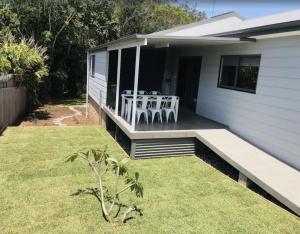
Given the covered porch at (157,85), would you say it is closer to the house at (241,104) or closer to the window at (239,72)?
the house at (241,104)

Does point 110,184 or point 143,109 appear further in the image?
point 143,109

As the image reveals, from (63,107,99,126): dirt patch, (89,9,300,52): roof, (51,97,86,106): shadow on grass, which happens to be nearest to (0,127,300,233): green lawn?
(89,9,300,52): roof

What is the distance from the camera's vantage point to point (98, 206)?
4520mm

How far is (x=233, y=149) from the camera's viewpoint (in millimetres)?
6547

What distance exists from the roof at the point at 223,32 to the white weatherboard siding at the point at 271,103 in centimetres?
46

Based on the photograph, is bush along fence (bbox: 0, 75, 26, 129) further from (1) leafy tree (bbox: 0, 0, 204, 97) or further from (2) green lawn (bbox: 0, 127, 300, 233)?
(1) leafy tree (bbox: 0, 0, 204, 97)

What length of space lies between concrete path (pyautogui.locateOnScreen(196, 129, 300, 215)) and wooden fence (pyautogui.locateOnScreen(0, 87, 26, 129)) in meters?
6.17

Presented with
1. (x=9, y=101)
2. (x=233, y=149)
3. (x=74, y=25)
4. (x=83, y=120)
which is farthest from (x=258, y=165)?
(x=74, y=25)

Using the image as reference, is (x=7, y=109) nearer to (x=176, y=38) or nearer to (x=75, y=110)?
(x=75, y=110)

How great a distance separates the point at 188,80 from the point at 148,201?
24.3 ft

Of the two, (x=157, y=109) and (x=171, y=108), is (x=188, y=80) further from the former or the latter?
(x=157, y=109)

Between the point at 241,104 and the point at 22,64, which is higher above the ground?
the point at 22,64

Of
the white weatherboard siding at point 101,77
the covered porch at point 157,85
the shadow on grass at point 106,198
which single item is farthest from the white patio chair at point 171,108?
the shadow on grass at point 106,198

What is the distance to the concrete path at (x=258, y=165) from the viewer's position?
4723mm
